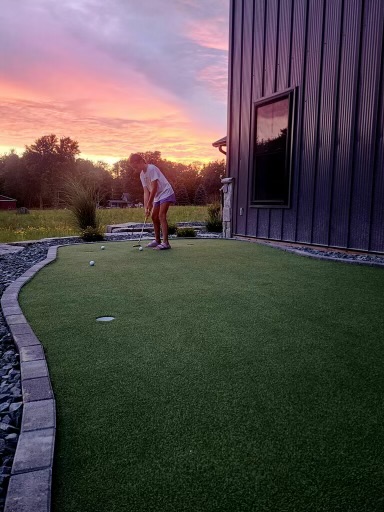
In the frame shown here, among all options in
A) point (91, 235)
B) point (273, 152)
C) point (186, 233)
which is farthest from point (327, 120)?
point (91, 235)

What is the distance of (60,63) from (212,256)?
25.0 ft

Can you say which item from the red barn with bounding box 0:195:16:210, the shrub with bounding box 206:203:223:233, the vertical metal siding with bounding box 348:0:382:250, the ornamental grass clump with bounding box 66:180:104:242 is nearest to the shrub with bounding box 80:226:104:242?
the ornamental grass clump with bounding box 66:180:104:242

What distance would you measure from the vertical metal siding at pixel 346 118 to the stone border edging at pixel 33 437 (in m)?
5.17

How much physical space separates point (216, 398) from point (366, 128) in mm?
5357

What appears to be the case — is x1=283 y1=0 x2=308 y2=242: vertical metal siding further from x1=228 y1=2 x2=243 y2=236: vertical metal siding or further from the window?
x1=228 y1=2 x2=243 y2=236: vertical metal siding

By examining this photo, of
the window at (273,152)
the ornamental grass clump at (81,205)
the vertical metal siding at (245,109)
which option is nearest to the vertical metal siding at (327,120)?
the window at (273,152)

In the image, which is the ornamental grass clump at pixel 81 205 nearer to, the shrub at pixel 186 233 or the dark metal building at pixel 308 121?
the shrub at pixel 186 233

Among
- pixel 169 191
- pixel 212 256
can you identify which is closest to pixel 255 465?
pixel 212 256

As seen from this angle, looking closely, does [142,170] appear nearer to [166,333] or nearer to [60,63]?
[166,333]

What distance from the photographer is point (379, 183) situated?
17.9 feet

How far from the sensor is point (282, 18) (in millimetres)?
7168

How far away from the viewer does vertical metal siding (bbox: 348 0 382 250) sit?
5.48m

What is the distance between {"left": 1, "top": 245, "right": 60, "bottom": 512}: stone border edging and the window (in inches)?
235

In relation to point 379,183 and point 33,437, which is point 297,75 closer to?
point 379,183
